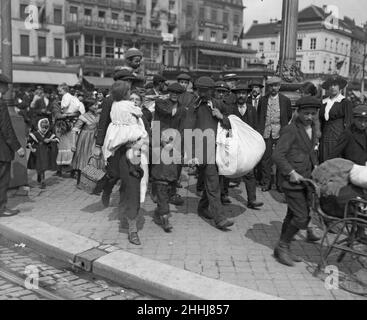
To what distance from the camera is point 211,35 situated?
67.9m

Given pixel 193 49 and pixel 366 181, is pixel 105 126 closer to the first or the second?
pixel 366 181

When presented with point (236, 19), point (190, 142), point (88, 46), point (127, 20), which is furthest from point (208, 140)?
point (236, 19)

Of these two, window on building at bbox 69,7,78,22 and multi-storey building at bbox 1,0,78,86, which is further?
window on building at bbox 69,7,78,22

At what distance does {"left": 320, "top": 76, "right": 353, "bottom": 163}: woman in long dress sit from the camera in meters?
7.09

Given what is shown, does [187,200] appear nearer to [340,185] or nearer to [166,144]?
[166,144]

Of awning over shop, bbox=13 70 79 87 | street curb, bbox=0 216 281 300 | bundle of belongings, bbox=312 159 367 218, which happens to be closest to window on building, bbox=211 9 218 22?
awning over shop, bbox=13 70 79 87

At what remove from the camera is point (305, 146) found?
15.9ft

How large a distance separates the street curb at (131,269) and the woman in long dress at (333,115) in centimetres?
365

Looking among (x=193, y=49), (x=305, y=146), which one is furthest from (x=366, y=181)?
(x=193, y=49)

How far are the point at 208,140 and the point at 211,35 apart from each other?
64577mm

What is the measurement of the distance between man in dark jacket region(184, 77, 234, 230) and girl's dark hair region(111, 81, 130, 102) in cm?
92

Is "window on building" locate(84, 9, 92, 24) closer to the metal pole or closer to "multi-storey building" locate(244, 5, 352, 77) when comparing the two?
"multi-storey building" locate(244, 5, 352, 77)

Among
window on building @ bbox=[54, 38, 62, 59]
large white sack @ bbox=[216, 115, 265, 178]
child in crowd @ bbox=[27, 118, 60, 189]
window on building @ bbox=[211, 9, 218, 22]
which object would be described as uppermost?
window on building @ bbox=[211, 9, 218, 22]

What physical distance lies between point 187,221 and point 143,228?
2.18 feet
